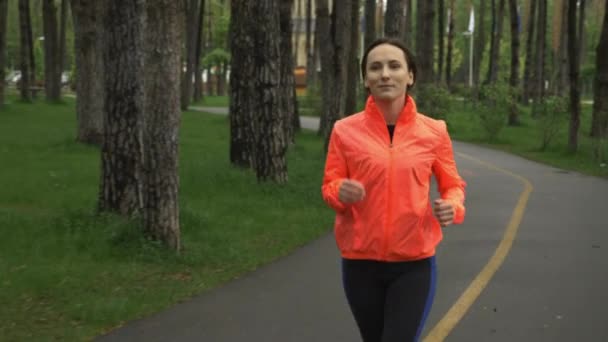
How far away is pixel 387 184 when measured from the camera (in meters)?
4.31

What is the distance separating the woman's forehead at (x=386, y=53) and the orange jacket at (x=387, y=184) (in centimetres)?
21

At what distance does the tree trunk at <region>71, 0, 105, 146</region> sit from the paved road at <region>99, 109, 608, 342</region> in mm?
11823

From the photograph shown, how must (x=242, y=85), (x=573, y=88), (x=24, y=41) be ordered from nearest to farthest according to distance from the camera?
(x=242, y=85) < (x=573, y=88) < (x=24, y=41)

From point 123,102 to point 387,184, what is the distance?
6.61 m

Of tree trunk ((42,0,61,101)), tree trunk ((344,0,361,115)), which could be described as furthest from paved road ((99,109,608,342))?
tree trunk ((42,0,61,101))

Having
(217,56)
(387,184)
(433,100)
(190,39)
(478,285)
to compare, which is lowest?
(478,285)

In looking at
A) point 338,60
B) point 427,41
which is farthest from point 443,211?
point 427,41

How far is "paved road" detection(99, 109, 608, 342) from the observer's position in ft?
23.3

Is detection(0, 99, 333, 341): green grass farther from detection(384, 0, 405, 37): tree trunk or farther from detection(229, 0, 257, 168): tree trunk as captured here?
detection(384, 0, 405, 37): tree trunk

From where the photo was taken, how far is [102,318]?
23.9 ft

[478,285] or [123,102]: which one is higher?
[123,102]

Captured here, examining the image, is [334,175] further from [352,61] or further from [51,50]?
[51,50]

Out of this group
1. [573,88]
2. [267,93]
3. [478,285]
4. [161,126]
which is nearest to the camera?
[478,285]

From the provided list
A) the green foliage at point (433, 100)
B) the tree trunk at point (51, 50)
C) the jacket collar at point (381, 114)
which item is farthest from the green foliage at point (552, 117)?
the jacket collar at point (381, 114)
